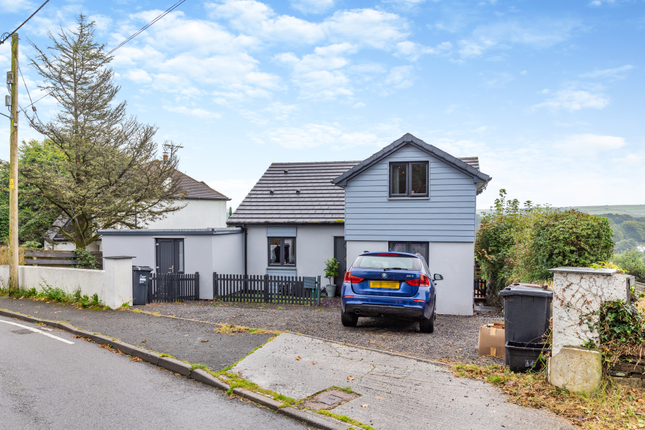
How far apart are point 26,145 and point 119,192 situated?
2845cm

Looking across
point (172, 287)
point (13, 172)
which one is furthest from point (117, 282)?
point (13, 172)

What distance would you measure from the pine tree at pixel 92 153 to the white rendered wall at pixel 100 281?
22.5 ft

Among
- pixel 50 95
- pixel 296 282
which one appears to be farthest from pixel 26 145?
pixel 296 282

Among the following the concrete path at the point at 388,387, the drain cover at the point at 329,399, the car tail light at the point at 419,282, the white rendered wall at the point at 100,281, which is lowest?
the concrete path at the point at 388,387

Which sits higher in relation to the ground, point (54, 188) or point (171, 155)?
point (171, 155)

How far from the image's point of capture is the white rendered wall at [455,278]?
13.6 m

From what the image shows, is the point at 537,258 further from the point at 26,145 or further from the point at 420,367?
the point at 26,145

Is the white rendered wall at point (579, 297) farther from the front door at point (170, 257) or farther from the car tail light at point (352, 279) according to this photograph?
the front door at point (170, 257)

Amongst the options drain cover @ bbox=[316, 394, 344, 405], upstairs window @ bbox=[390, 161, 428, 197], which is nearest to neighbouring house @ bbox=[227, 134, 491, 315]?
upstairs window @ bbox=[390, 161, 428, 197]

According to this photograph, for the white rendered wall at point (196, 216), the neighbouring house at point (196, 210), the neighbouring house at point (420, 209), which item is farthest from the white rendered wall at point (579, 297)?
the white rendered wall at point (196, 216)

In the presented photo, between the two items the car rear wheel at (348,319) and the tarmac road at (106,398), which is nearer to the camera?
the tarmac road at (106,398)

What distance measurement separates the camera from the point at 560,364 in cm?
522

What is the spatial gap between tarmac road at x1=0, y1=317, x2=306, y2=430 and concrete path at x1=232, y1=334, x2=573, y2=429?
0.72 meters

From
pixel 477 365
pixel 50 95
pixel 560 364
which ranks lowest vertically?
pixel 477 365
